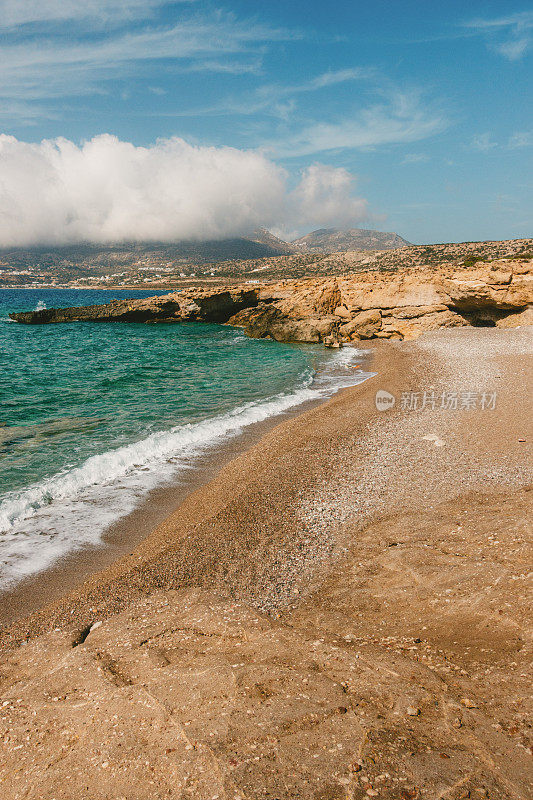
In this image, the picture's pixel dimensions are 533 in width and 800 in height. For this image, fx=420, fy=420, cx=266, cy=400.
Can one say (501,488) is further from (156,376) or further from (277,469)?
(156,376)

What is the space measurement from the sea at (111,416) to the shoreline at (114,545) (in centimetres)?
23

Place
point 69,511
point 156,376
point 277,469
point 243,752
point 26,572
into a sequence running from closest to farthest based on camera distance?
1. point 243,752
2. point 26,572
3. point 69,511
4. point 277,469
5. point 156,376

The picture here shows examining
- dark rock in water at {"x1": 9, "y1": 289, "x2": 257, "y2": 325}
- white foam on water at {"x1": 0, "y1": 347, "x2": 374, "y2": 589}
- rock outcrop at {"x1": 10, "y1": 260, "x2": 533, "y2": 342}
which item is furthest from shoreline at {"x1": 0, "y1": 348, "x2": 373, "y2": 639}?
dark rock in water at {"x1": 9, "y1": 289, "x2": 257, "y2": 325}

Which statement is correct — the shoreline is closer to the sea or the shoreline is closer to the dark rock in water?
the sea

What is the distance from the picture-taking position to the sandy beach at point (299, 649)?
3.18 m

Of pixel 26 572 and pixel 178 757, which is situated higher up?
pixel 178 757

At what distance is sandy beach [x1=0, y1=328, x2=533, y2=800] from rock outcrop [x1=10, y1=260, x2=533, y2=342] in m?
24.0

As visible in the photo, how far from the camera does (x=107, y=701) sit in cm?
404

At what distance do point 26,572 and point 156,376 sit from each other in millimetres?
17319

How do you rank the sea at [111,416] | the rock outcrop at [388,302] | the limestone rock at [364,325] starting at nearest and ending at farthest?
1. the sea at [111,416]
2. the rock outcrop at [388,302]
3. the limestone rock at [364,325]

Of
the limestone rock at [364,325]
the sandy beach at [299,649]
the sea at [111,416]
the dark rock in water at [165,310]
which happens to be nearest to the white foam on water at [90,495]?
the sea at [111,416]

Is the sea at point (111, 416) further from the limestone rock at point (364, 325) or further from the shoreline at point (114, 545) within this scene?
the limestone rock at point (364, 325)

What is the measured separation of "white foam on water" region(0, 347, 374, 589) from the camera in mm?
7715

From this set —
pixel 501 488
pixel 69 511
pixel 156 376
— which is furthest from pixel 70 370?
pixel 501 488
